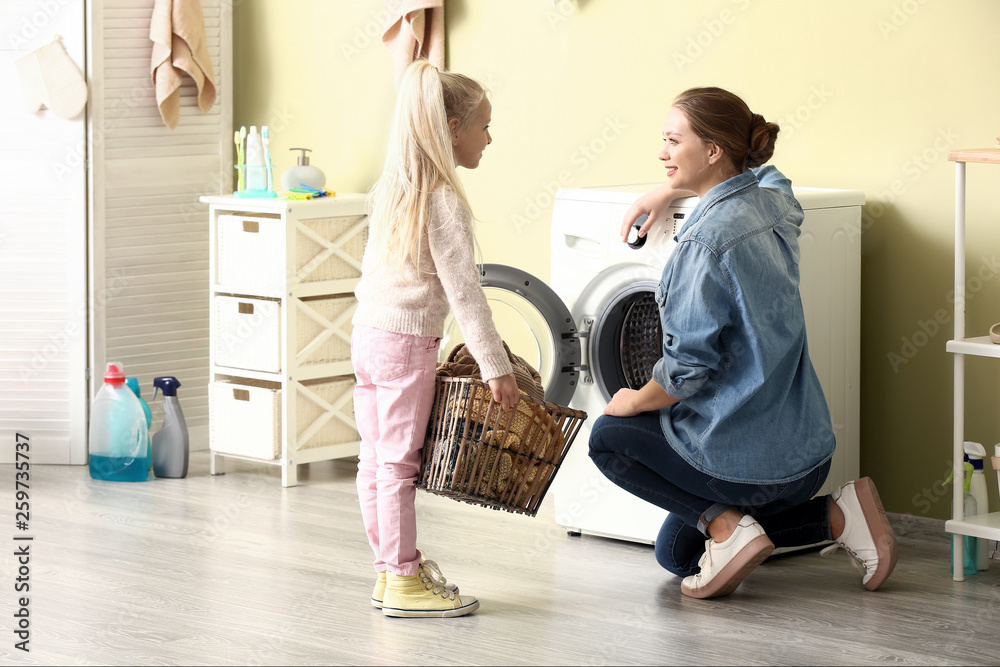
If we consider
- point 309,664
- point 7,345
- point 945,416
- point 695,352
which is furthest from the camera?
point 7,345

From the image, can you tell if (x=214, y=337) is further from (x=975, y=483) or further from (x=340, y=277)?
(x=975, y=483)

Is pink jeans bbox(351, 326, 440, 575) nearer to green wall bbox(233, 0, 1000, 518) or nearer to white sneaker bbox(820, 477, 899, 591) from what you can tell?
white sneaker bbox(820, 477, 899, 591)

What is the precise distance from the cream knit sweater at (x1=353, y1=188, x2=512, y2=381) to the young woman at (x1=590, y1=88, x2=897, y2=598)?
34 centimetres

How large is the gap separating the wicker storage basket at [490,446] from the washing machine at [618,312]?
1.58 feet

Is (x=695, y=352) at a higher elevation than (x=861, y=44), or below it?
below

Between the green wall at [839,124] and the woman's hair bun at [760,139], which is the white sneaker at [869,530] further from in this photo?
the woman's hair bun at [760,139]

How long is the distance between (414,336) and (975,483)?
1.29 meters

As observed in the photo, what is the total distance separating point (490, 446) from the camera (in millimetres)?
2205

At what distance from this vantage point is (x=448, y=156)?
87.5 inches

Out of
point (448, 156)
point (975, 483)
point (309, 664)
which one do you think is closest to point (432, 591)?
point (309, 664)

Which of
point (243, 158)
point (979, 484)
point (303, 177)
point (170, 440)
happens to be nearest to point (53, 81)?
point (243, 158)

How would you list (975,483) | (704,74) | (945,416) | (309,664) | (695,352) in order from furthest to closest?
(704,74) → (945,416) → (975,483) → (695,352) → (309,664)

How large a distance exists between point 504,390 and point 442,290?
9.1 inches

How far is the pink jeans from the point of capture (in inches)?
88.6
